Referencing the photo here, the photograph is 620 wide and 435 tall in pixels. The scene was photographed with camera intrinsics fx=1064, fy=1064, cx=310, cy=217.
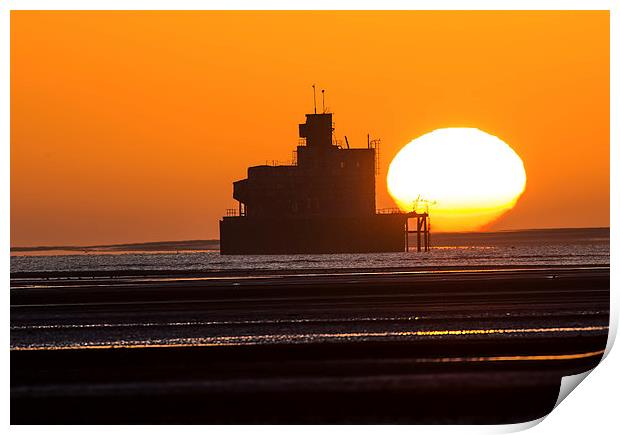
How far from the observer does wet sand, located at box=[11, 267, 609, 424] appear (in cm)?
1569

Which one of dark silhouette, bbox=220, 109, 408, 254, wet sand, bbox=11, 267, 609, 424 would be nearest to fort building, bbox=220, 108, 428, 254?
dark silhouette, bbox=220, 109, 408, 254

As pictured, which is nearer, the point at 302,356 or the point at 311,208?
the point at 302,356

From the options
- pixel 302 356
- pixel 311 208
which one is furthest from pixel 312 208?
pixel 302 356

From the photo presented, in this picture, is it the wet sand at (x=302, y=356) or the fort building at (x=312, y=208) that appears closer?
the wet sand at (x=302, y=356)

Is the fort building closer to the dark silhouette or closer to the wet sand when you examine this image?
the dark silhouette

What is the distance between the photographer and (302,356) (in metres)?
19.2

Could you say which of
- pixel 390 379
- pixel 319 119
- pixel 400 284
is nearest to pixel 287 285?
pixel 400 284

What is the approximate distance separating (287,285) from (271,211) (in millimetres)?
63515

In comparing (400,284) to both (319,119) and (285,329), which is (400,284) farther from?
(319,119)

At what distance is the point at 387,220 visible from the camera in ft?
344

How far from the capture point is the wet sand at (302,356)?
618 inches

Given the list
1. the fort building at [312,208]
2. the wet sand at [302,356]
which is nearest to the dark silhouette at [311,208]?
the fort building at [312,208]

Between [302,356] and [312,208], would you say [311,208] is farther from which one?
[302,356]

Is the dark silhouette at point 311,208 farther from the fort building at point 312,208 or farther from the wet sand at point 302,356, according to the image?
the wet sand at point 302,356
